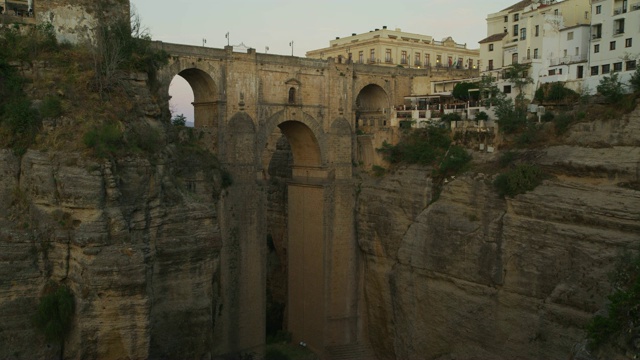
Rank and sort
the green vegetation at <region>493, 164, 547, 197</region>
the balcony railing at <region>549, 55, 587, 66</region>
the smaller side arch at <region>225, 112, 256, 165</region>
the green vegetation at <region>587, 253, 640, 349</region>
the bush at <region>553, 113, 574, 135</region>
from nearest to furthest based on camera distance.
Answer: the green vegetation at <region>587, 253, 640, 349</region> → the green vegetation at <region>493, 164, 547, 197</region> → the bush at <region>553, 113, 574, 135</region> → the smaller side arch at <region>225, 112, 256, 165</region> → the balcony railing at <region>549, 55, 587, 66</region>

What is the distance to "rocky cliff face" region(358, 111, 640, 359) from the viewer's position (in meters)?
20.0

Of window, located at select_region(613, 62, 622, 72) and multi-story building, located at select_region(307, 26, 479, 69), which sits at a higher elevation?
multi-story building, located at select_region(307, 26, 479, 69)

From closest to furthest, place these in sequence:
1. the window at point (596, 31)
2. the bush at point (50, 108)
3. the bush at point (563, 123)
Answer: the bush at point (50, 108)
the bush at point (563, 123)
the window at point (596, 31)

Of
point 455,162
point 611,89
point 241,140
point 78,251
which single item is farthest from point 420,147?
point 78,251

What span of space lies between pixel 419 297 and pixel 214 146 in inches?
430

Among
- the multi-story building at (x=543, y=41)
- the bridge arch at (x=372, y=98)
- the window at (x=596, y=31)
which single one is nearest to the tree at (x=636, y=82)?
the multi-story building at (x=543, y=41)

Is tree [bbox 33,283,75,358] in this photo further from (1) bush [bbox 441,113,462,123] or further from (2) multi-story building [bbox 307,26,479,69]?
(2) multi-story building [bbox 307,26,479,69]

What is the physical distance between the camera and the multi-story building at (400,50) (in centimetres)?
4066

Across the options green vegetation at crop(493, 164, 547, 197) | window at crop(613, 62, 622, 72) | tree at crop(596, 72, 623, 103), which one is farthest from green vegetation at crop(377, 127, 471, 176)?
window at crop(613, 62, 622, 72)

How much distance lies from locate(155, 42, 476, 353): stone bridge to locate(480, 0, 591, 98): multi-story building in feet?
15.1

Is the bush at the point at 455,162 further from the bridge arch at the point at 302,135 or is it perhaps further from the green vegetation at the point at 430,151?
the bridge arch at the point at 302,135

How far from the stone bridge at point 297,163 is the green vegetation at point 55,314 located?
12.3 metres

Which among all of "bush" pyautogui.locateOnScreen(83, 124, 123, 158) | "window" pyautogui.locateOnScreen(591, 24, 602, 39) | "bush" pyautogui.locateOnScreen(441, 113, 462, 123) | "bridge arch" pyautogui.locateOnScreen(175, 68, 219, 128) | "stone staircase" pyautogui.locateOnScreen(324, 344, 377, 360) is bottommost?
"stone staircase" pyautogui.locateOnScreen(324, 344, 377, 360)

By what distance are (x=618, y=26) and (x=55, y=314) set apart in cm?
2530
